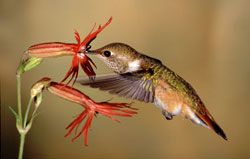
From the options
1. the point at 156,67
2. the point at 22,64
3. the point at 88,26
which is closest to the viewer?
the point at 22,64

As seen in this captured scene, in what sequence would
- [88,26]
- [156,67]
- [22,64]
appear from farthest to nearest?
[88,26], [156,67], [22,64]

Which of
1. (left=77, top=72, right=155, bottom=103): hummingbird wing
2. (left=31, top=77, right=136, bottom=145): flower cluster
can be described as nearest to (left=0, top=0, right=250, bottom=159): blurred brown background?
(left=77, top=72, right=155, bottom=103): hummingbird wing

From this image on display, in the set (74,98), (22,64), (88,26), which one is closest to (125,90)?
(74,98)

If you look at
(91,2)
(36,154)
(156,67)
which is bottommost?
(36,154)

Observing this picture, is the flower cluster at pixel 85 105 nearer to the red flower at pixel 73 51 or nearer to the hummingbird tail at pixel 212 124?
the red flower at pixel 73 51

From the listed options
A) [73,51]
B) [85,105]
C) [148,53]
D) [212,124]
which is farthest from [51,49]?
[148,53]

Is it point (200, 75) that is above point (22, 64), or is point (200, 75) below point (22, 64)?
above

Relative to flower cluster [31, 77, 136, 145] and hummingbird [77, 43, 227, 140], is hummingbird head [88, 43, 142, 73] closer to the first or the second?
hummingbird [77, 43, 227, 140]

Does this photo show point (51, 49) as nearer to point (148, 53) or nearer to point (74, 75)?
point (74, 75)

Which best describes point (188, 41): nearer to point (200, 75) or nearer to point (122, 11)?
point (200, 75)
